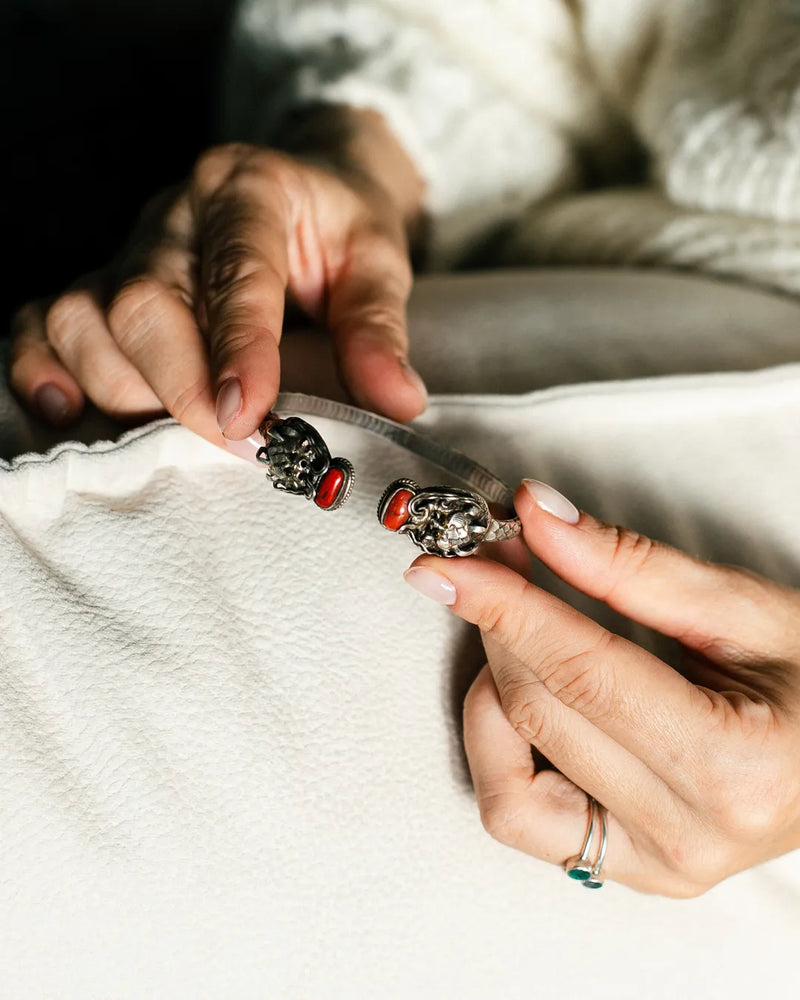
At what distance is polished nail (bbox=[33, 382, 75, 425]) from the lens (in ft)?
1.94

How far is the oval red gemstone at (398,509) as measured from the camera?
445 mm

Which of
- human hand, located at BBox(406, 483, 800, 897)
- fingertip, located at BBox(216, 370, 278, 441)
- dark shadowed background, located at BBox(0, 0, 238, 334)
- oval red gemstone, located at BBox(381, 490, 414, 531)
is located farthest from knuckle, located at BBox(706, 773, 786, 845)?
dark shadowed background, located at BBox(0, 0, 238, 334)

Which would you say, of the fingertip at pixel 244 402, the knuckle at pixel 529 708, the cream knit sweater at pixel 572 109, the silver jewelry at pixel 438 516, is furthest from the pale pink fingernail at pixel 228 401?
the cream knit sweater at pixel 572 109

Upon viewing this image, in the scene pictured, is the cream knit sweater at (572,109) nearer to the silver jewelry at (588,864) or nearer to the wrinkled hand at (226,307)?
the wrinkled hand at (226,307)

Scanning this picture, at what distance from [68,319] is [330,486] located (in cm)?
27

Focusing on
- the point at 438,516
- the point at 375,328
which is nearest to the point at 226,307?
the point at 375,328

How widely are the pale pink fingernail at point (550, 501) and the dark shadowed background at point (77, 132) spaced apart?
2.19 feet

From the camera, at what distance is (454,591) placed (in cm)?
45

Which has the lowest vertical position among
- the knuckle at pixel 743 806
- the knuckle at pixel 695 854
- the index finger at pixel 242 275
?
the knuckle at pixel 695 854

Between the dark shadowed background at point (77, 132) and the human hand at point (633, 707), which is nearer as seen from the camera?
the human hand at point (633, 707)

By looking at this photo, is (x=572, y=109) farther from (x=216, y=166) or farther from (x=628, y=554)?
(x=628, y=554)

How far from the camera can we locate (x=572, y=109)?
98 cm

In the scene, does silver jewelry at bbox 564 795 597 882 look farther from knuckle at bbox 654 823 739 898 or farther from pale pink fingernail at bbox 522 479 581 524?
pale pink fingernail at bbox 522 479 581 524

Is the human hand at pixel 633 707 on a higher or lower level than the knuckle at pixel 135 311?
lower
